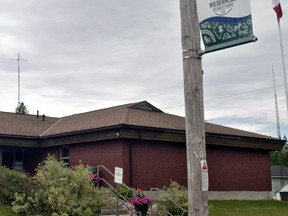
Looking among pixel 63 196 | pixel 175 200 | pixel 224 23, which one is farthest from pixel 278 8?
pixel 175 200

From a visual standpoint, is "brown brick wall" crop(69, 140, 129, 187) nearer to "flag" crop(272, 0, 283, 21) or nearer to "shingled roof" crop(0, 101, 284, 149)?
"shingled roof" crop(0, 101, 284, 149)

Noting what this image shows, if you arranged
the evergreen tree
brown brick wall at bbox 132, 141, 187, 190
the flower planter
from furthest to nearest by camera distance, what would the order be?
the evergreen tree, brown brick wall at bbox 132, 141, 187, 190, the flower planter

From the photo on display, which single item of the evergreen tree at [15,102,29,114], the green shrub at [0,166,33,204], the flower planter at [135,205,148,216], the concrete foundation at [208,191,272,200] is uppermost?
the evergreen tree at [15,102,29,114]

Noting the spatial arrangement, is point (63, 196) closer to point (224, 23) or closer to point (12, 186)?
point (12, 186)

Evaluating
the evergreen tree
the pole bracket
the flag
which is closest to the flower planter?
the flag

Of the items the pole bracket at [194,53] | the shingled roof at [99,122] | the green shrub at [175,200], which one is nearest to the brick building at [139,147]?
the shingled roof at [99,122]

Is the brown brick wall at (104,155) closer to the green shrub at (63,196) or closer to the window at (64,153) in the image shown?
the window at (64,153)

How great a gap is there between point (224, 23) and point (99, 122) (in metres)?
17.6

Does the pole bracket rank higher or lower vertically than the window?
lower

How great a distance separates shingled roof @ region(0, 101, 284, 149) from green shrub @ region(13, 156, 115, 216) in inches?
260

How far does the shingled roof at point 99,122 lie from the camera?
22.2 m

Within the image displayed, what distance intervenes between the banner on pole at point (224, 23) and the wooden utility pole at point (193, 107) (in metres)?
0.11

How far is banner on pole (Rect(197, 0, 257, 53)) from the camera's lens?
5.45m

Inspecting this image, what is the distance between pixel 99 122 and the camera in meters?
22.8
